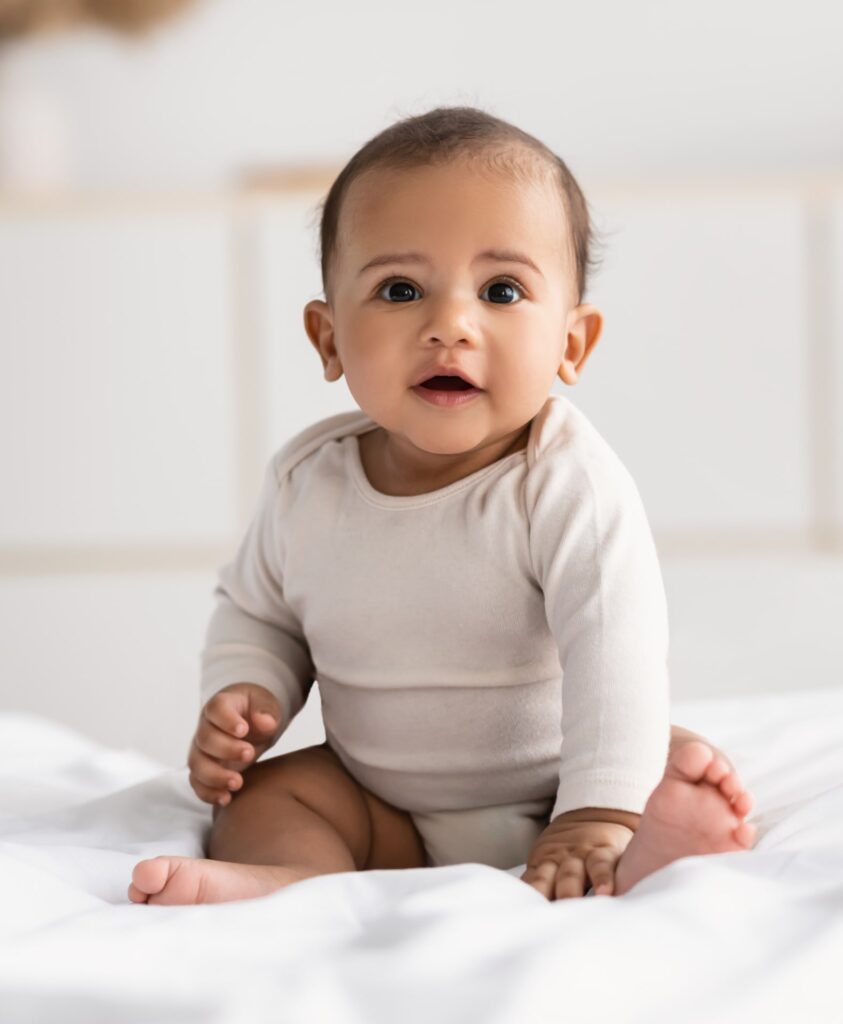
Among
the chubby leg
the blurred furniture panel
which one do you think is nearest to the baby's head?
the chubby leg

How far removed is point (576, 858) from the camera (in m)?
0.85

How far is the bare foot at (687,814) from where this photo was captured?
80 centimetres

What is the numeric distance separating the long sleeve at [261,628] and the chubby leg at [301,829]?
0.19ft

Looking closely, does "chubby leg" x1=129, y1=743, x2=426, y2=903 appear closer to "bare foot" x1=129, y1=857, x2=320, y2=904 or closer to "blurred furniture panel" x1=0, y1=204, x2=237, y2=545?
"bare foot" x1=129, y1=857, x2=320, y2=904

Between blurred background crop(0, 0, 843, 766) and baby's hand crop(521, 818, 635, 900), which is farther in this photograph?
blurred background crop(0, 0, 843, 766)

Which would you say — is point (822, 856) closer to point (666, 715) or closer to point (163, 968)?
point (666, 715)

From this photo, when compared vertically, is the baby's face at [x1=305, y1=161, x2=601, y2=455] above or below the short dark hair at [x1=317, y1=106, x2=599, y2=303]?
below

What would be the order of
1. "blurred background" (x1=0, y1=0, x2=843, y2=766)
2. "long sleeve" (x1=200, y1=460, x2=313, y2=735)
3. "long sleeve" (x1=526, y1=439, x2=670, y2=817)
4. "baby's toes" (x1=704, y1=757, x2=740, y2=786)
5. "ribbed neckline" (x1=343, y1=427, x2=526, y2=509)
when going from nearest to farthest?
"baby's toes" (x1=704, y1=757, x2=740, y2=786), "long sleeve" (x1=526, y1=439, x2=670, y2=817), "ribbed neckline" (x1=343, y1=427, x2=526, y2=509), "long sleeve" (x1=200, y1=460, x2=313, y2=735), "blurred background" (x1=0, y1=0, x2=843, y2=766)

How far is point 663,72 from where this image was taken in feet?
10.3

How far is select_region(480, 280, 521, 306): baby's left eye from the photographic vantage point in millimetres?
983

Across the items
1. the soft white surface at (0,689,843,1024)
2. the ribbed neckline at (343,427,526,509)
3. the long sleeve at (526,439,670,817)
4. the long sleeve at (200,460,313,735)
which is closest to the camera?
the soft white surface at (0,689,843,1024)

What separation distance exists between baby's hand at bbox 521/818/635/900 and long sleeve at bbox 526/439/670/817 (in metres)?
0.01

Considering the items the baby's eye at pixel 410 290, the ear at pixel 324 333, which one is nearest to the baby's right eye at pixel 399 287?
the baby's eye at pixel 410 290

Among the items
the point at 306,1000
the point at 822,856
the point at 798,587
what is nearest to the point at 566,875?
the point at 822,856
